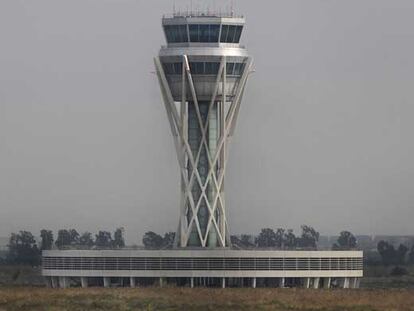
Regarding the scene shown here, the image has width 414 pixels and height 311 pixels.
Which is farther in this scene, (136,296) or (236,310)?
(136,296)

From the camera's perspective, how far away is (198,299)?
176 m

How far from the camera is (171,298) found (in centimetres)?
17650

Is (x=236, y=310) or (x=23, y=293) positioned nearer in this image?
(x=236, y=310)

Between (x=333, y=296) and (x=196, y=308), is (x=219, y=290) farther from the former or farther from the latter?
(x=196, y=308)

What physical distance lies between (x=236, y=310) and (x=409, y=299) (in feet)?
72.3

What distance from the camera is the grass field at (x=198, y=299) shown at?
168 meters

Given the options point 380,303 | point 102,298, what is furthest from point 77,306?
point 380,303

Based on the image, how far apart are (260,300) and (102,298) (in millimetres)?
14329

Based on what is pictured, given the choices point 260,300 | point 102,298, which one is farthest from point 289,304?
point 102,298

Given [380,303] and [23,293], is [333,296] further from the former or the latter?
[23,293]

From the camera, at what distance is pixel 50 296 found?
181 meters

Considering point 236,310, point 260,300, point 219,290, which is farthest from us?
point 219,290

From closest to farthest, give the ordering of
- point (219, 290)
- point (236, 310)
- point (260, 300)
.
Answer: point (236, 310) < point (260, 300) < point (219, 290)

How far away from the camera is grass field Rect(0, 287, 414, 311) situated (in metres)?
168
